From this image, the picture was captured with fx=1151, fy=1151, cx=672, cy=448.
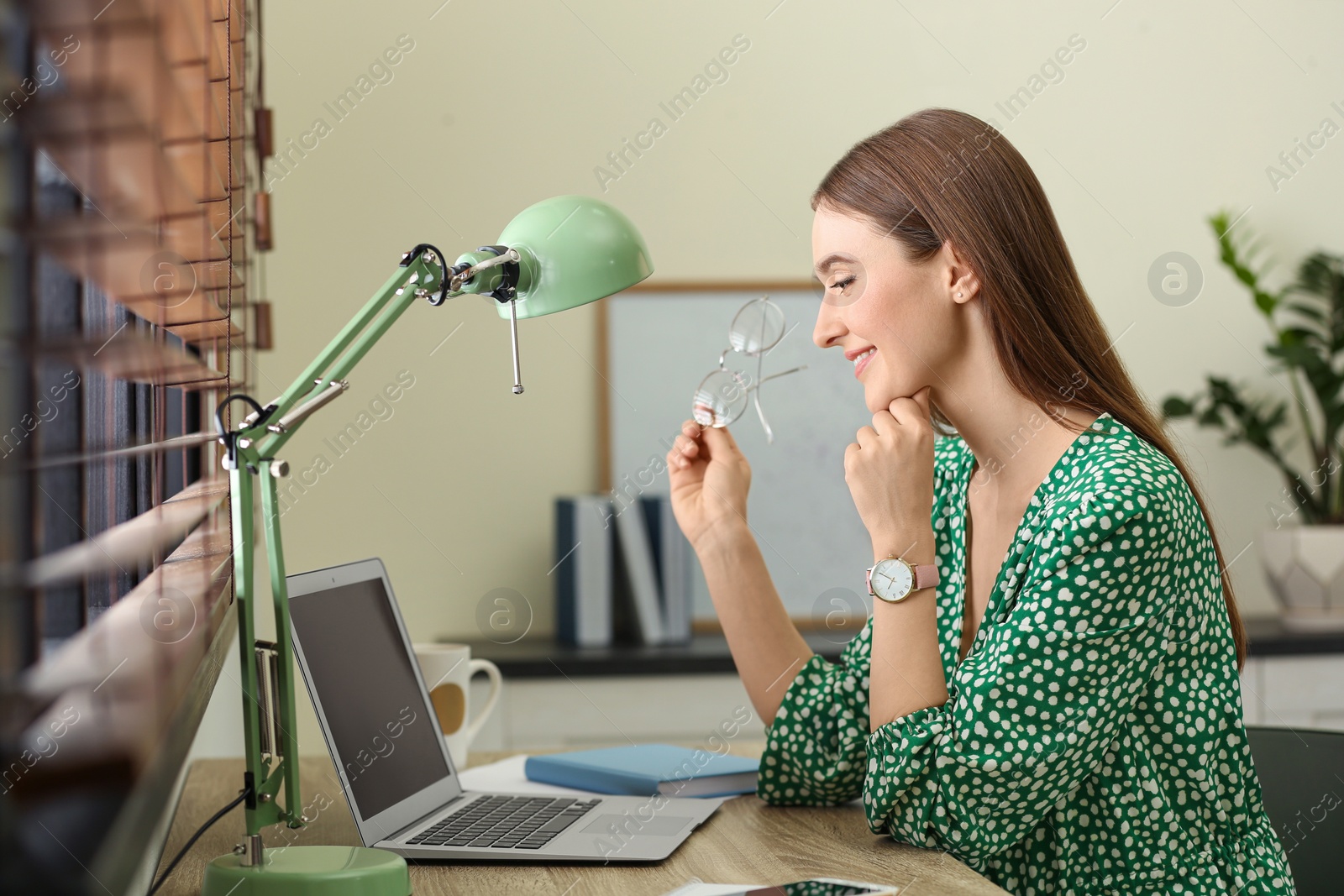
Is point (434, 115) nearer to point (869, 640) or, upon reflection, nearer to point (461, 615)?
point (461, 615)

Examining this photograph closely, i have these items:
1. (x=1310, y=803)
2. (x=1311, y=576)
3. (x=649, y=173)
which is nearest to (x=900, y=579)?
(x=1310, y=803)

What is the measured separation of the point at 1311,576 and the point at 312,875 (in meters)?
2.25

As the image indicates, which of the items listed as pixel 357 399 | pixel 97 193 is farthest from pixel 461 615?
pixel 97 193

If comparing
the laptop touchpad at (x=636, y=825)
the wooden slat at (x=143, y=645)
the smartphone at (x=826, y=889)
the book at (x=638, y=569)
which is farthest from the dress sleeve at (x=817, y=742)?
the book at (x=638, y=569)

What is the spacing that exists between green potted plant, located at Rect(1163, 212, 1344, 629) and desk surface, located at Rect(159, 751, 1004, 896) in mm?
1680

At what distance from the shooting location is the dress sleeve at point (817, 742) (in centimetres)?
109

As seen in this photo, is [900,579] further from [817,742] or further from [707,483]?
[707,483]

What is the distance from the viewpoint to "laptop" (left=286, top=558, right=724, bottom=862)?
910mm

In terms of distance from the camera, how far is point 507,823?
1.00 m

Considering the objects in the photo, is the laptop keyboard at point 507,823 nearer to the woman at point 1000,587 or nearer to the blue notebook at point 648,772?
the blue notebook at point 648,772

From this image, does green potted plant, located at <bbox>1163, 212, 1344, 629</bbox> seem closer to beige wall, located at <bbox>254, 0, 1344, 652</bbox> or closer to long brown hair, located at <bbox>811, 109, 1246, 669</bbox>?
beige wall, located at <bbox>254, 0, 1344, 652</bbox>

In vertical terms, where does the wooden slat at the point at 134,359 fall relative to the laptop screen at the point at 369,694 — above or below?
above

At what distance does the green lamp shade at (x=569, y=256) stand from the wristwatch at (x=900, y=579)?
1.16 ft

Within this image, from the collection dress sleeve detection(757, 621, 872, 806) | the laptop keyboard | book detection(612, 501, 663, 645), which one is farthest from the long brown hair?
book detection(612, 501, 663, 645)
